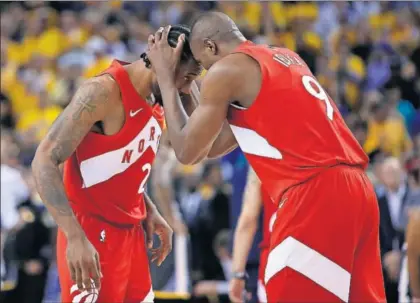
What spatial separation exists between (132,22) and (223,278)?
21.9 feet

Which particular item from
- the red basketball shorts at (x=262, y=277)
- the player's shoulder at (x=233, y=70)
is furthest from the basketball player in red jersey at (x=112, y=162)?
the red basketball shorts at (x=262, y=277)

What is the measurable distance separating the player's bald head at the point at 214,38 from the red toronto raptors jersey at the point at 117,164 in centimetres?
67

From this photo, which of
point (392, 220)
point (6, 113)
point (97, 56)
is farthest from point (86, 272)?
point (97, 56)

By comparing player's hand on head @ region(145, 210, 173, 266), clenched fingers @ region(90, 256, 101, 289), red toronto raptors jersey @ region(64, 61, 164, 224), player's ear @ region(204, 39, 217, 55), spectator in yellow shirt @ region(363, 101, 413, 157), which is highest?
player's ear @ region(204, 39, 217, 55)

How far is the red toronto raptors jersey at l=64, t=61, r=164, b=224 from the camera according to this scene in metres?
5.54

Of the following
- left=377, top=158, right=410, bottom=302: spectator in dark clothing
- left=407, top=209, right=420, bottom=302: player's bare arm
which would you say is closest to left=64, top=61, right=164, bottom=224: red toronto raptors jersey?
left=407, top=209, right=420, bottom=302: player's bare arm

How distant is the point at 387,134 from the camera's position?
13680mm

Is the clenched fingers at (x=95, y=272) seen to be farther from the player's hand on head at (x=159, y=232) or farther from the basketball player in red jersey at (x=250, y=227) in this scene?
the basketball player in red jersey at (x=250, y=227)

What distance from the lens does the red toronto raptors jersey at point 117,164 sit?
5535mm

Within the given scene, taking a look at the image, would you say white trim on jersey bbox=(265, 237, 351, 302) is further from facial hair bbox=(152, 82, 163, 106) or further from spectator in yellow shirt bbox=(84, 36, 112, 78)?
spectator in yellow shirt bbox=(84, 36, 112, 78)

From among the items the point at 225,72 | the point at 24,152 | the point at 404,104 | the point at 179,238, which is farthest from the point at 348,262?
the point at 404,104

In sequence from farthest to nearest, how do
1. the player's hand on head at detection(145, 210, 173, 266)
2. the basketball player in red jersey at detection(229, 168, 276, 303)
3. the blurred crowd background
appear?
the blurred crowd background < the basketball player in red jersey at detection(229, 168, 276, 303) < the player's hand on head at detection(145, 210, 173, 266)

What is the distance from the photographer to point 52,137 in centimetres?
526

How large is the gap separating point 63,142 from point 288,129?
1320 millimetres
